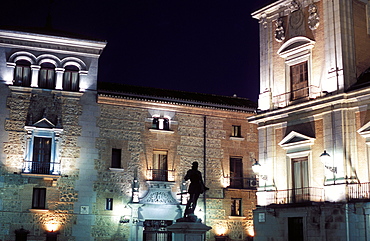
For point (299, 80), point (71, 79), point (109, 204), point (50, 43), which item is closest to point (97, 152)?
point (109, 204)

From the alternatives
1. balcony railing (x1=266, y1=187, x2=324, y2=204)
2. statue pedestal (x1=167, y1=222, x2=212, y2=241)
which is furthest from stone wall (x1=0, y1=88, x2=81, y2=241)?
statue pedestal (x1=167, y1=222, x2=212, y2=241)

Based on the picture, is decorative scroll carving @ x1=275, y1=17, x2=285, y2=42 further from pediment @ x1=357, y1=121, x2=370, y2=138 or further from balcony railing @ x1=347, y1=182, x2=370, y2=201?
balcony railing @ x1=347, y1=182, x2=370, y2=201

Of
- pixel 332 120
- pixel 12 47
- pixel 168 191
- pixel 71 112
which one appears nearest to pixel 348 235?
pixel 332 120

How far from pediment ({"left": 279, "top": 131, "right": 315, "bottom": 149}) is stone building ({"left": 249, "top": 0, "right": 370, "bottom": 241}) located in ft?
0.14

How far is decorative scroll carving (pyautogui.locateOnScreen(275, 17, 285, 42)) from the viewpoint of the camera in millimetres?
25141

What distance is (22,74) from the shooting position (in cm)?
2961

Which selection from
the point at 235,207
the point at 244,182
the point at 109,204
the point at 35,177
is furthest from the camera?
the point at 244,182

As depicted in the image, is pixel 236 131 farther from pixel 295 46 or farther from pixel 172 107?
pixel 295 46

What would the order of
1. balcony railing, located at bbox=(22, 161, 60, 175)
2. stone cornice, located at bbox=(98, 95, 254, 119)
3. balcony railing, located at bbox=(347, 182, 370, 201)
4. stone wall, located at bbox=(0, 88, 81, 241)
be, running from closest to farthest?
1. balcony railing, located at bbox=(347, 182, 370, 201)
2. stone wall, located at bbox=(0, 88, 81, 241)
3. balcony railing, located at bbox=(22, 161, 60, 175)
4. stone cornice, located at bbox=(98, 95, 254, 119)

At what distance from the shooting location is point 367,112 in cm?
2097

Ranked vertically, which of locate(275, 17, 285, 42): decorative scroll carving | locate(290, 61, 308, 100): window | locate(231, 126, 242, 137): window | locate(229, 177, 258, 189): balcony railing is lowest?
locate(229, 177, 258, 189): balcony railing

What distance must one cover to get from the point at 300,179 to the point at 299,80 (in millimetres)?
4430

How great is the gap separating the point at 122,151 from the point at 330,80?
43.5ft

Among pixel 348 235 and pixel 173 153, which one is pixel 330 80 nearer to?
pixel 348 235
